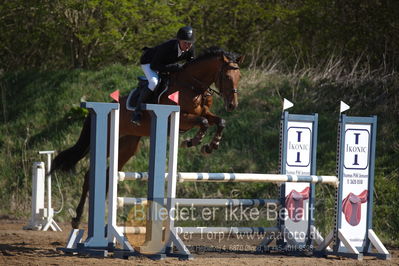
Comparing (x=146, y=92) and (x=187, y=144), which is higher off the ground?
(x=146, y=92)

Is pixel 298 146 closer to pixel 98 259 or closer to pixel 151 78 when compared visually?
pixel 151 78

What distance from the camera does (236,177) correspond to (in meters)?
6.13

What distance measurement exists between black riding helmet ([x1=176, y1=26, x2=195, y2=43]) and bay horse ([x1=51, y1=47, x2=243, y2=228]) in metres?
0.32

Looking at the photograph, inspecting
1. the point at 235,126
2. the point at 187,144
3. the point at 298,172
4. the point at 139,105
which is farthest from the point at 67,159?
the point at 235,126

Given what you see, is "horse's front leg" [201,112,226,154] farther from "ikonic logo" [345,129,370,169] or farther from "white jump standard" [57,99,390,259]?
"ikonic logo" [345,129,370,169]

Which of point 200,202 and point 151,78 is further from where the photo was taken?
point 151,78

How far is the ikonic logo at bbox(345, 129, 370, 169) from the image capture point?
6.44m

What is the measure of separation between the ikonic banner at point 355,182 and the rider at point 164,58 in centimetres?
176

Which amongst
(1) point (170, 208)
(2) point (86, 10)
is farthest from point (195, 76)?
(2) point (86, 10)

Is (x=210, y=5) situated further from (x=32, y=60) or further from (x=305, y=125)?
(x=305, y=125)

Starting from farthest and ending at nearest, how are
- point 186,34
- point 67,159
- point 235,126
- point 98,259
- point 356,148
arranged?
point 235,126, point 67,159, point 186,34, point 356,148, point 98,259

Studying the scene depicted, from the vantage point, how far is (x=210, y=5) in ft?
48.1

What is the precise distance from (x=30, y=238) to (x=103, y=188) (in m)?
2.19

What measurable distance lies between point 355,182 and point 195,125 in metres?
1.58
